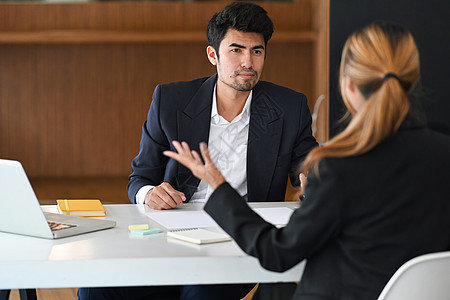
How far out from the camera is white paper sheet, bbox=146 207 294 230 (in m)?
1.43

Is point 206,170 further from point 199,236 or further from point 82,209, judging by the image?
point 82,209

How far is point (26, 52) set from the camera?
542 centimetres

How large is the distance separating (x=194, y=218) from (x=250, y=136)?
53cm

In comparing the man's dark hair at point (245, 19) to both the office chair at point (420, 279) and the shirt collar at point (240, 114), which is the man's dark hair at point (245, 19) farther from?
the office chair at point (420, 279)

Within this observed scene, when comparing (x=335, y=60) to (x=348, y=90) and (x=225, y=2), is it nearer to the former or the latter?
(x=225, y=2)

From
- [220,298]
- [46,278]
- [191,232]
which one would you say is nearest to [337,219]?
[191,232]

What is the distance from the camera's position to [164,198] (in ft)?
5.42

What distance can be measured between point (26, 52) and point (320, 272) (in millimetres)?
4867

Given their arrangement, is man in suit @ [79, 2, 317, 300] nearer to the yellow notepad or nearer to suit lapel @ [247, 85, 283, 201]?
suit lapel @ [247, 85, 283, 201]

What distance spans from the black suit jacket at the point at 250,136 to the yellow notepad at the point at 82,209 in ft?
0.97

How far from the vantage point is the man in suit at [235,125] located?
195 cm

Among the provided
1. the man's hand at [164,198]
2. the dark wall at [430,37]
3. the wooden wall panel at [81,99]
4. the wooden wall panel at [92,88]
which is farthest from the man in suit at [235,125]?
the wooden wall panel at [81,99]

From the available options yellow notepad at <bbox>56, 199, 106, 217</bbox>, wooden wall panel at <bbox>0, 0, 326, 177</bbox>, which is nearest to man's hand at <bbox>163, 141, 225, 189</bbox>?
yellow notepad at <bbox>56, 199, 106, 217</bbox>

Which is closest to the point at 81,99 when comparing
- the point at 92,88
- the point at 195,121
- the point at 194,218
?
the point at 92,88
